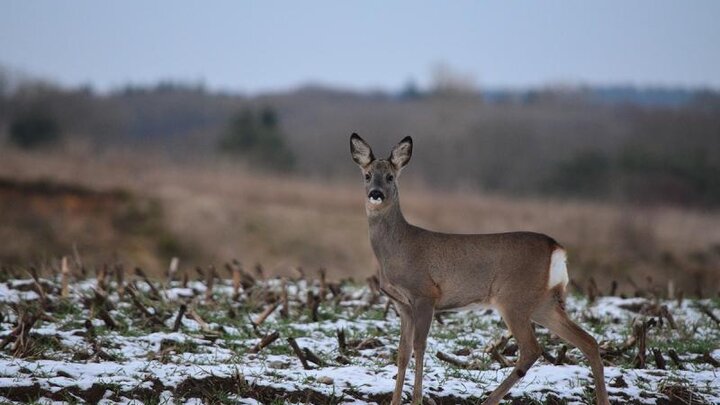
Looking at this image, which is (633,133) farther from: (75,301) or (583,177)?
(75,301)

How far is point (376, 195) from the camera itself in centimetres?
748

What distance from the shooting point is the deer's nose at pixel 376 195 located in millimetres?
7473

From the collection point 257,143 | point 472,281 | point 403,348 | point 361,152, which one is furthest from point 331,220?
point 403,348

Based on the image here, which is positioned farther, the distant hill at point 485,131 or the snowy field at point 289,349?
the distant hill at point 485,131

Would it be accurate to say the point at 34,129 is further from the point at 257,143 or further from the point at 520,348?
the point at 520,348

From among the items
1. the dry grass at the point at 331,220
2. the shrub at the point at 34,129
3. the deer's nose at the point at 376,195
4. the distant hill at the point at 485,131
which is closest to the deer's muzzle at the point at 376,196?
the deer's nose at the point at 376,195

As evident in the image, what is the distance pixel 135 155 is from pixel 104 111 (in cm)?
2691

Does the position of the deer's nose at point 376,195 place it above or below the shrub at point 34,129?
above

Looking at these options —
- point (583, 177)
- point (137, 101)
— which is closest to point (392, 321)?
point (583, 177)

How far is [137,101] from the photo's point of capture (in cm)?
8719

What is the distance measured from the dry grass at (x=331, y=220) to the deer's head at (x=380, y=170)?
22.8 m

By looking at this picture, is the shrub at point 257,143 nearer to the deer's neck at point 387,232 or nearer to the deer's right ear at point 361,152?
the deer's right ear at point 361,152

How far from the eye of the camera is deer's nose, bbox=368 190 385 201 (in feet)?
24.5

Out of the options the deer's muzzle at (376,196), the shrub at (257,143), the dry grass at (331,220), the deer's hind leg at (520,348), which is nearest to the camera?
the deer's hind leg at (520,348)
